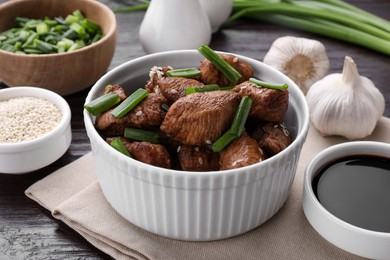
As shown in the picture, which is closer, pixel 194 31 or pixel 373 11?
pixel 194 31

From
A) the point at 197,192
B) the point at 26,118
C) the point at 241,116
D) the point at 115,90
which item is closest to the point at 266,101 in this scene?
the point at 241,116

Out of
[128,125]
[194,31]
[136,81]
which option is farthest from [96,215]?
[194,31]

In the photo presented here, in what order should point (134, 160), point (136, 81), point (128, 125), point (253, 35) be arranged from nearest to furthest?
point (134, 160), point (128, 125), point (136, 81), point (253, 35)

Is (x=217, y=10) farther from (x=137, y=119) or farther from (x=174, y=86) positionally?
(x=137, y=119)

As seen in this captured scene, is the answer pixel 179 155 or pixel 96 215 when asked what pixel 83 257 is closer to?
pixel 96 215

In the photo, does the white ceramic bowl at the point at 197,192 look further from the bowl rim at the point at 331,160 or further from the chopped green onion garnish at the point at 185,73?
the chopped green onion garnish at the point at 185,73

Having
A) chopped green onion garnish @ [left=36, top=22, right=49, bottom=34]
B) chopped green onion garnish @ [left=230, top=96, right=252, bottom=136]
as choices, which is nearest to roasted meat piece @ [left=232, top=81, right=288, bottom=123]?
chopped green onion garnish @ [left=230, top=96, right=252, bottom=136]

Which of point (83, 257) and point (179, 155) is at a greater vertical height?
point (179, 155)
